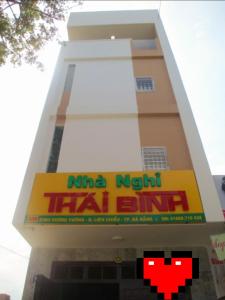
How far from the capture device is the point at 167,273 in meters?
5.25

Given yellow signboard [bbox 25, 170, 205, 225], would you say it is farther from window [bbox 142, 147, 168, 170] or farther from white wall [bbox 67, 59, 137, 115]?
white wall [bbox 67, 59, 137, 115]

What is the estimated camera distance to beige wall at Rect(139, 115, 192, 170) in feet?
32.1

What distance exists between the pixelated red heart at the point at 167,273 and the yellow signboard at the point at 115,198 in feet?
6.01

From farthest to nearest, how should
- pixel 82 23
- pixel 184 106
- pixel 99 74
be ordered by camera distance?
pixel 82 23 → pixel 99 74 → pixel 184 106

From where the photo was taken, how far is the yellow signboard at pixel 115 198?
7.61m

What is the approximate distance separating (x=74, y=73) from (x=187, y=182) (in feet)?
26.7

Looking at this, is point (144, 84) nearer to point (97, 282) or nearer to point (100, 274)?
point (100, 274)

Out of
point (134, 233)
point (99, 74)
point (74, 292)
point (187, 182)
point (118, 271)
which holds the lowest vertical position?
point (74, 292)

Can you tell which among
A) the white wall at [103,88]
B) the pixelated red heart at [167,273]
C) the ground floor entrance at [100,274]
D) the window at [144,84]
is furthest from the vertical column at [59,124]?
the pixelated red heart at [167,273]

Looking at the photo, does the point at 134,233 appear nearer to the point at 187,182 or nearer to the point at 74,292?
the point at 187,182

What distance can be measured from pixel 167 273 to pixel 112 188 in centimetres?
340

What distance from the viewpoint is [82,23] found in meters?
16.5

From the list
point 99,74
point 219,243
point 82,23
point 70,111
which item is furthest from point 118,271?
point 82,23

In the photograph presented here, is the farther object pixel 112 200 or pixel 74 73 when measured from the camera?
pixel 74 73
